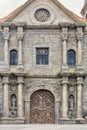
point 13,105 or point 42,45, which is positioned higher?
point 42,45

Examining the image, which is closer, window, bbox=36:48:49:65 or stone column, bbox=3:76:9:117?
stone column, bbox=3:76:9:117

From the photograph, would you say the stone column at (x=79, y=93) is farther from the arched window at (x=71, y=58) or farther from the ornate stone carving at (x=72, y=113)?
the arched window at (x=71, y=58)

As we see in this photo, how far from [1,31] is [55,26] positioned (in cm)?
411

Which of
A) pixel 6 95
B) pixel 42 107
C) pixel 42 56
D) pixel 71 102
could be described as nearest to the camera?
pixel 6 95

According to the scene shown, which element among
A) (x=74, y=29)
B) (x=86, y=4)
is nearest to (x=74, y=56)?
(x=74, y=29)

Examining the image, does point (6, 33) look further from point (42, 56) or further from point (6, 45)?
point (42, 56)

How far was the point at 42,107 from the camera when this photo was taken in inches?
1575

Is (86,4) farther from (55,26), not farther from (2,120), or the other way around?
(2,120)

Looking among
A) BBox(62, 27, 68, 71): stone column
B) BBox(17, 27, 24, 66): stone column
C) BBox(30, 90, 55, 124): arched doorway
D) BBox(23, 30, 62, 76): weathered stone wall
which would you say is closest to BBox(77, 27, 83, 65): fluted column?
BBox(62, 27, 68, 71): stone column

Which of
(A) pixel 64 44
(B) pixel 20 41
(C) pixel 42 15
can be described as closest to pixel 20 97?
(B) pixel 20 41

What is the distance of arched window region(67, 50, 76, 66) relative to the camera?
40219 mm

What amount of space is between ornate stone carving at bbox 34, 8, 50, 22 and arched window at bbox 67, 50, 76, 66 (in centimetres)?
318

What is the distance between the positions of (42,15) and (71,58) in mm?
4044

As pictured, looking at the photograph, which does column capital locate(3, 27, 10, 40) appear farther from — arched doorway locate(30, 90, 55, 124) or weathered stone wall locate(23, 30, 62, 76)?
arched doorway locate(30, 90, 55, 124)
